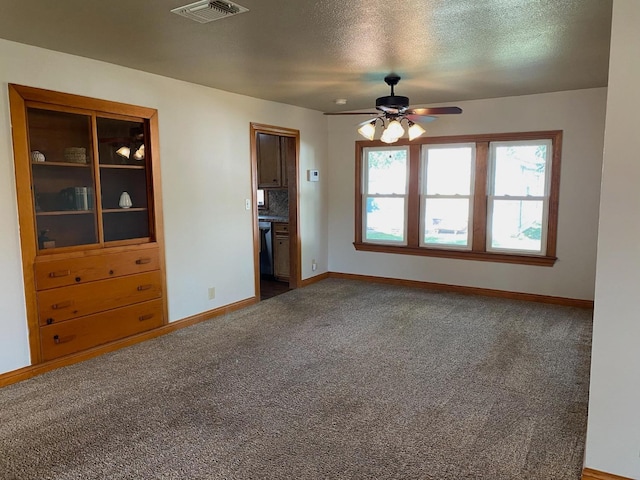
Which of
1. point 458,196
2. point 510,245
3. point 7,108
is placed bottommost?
point 510,245

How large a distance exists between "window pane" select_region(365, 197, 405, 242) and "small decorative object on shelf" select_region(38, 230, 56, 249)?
4233 millimetres

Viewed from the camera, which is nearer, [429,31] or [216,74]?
[429,31]

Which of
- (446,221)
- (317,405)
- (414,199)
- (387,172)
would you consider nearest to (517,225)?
(446,221)

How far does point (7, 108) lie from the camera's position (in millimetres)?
3121

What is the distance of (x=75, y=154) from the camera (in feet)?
11.8

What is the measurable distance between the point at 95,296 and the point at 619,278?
376 cm

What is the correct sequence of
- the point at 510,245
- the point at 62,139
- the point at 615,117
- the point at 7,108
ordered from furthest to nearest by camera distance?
1. the point at 510,245
2. the point at 62,139
3. the point at 7,108
4. the point at 615,117

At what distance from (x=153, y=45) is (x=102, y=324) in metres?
2.37

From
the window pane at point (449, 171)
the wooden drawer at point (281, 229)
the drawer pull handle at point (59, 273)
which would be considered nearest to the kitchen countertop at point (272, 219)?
the wooden drawer at point (281, 229)

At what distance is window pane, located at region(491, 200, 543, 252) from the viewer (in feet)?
17.5

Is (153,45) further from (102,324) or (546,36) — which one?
(546,36)

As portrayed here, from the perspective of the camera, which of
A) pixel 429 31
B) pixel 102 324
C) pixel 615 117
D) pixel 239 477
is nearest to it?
pixel 615 117

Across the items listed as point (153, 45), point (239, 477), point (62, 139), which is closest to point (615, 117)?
point (239, 477)

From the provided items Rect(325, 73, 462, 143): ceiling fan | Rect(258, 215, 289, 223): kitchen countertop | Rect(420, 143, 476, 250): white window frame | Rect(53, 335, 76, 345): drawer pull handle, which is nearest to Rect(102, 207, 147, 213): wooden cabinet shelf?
Rect(53, 335, 76, 345): drawer pull handle
